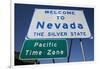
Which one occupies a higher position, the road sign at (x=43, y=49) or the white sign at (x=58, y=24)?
the white sign at (x=58, y=24)

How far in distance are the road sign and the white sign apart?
53 millimetres

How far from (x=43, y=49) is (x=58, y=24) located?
0.86 feet

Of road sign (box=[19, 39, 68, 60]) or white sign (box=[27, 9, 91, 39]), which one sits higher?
white sign (box=[27, 9, 91, 39])

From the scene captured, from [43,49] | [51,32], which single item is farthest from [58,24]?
[43,49]

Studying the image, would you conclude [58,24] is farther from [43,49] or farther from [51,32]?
[43,49]

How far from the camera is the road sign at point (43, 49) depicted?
2.56 m

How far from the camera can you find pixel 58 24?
8.76 ft

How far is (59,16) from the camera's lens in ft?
8.79

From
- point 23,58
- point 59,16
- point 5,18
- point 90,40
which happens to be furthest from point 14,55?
point 90,40

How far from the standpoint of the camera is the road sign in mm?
2557

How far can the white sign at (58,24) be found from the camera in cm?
260

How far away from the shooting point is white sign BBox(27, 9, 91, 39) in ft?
8.53

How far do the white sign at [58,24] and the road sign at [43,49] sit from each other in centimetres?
5
